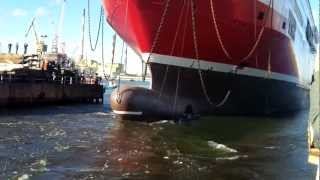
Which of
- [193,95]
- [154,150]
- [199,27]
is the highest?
[199,27]

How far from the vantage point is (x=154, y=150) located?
1694 cm

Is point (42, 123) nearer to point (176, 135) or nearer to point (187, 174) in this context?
point (176, 135)

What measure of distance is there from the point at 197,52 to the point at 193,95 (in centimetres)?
217

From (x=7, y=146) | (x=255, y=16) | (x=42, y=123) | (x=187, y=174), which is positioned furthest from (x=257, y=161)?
(x=42, y=123)

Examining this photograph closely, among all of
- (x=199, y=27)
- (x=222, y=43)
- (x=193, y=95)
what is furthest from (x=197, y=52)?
(x=193, y=95)

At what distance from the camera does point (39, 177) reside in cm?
1234

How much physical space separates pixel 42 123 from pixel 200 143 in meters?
9.99

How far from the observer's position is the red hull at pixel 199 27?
23359 millimetres

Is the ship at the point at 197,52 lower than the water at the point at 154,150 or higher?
higher

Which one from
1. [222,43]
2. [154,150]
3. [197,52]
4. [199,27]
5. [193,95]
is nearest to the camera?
[154,150]

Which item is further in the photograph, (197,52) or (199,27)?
(197,52)

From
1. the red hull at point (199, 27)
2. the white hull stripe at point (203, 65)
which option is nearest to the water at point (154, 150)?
the white hull stripe at point (203, 65)

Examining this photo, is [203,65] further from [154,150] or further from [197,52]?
[154,150]

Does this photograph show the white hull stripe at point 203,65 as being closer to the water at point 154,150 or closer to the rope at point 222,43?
the rope at point 222,43
